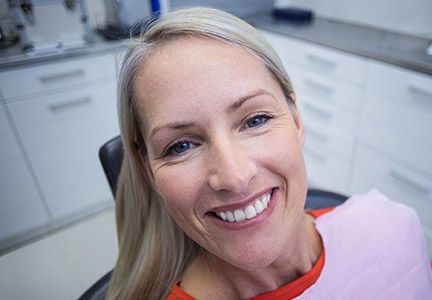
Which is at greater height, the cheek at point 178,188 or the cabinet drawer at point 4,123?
the cheek at point 178,188

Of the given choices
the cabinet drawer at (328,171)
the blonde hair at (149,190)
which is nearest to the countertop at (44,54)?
the blonde hair at (149,190)

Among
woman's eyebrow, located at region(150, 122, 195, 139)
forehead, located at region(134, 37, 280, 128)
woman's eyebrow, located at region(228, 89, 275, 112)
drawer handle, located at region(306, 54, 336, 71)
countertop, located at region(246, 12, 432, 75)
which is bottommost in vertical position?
drawer handle, located at region(306, 54, 336, 71)

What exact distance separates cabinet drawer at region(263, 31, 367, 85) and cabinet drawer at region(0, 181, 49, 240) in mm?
1860

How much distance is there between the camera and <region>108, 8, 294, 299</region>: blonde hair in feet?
2.04

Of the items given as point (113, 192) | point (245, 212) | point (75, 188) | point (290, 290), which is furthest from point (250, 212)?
point (75, 188)

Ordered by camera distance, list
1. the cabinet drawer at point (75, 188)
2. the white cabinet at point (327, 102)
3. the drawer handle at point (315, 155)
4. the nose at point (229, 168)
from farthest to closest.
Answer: the drawer handle at point (315, 155) → the cabinet drawer at point (75, 188) → the white cabinet at point (327, 102) → the nose at point (229, 168)

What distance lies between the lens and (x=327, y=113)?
2.09 metres

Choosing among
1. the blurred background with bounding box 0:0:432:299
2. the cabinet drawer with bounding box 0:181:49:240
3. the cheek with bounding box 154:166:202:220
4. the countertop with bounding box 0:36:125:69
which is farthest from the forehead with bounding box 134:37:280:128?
the cabinet drawer with bounding box 0:181:49:240

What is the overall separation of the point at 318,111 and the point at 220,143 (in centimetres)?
176

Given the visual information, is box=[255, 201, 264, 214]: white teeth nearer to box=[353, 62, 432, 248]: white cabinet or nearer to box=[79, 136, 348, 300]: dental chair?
box=[79, 136, 348, 300]: dental chair

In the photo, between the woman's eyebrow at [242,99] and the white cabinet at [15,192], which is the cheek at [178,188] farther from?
the white cabinet at [15,192]

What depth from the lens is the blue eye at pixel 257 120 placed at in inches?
24.0

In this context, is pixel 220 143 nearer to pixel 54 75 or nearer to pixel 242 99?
pixel 242 99

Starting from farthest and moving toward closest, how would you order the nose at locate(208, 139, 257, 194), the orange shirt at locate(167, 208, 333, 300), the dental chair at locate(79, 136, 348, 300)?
the dental chair at locate(79, 136, 348, 300), the orange shirt at locate(167, 208, 333, 300), the nose at locate(208, 139, 257, 194)
